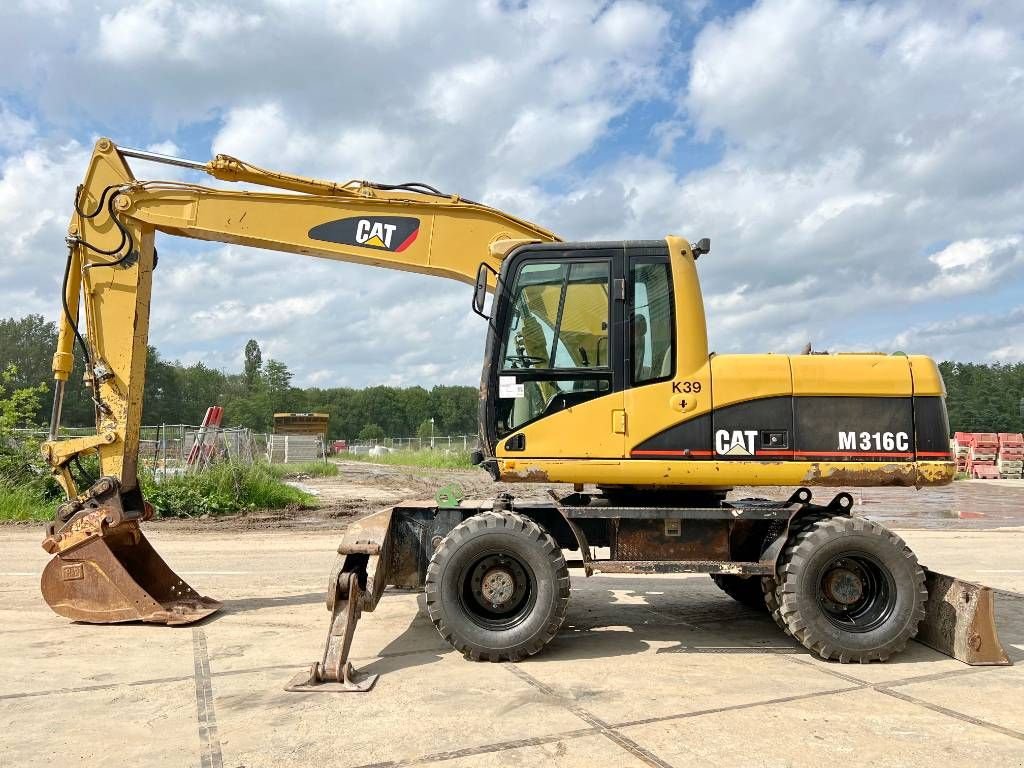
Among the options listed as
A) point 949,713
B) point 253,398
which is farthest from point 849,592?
point 253,398

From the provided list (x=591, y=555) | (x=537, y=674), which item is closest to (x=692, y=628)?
(x=591, y=555)

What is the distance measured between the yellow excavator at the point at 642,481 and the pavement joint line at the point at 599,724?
0.44 m

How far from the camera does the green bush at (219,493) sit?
1611cm

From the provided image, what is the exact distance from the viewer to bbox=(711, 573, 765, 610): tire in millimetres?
7516

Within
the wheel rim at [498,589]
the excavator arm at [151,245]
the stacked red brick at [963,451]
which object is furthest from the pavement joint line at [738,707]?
the stacked red brick at [963,451]

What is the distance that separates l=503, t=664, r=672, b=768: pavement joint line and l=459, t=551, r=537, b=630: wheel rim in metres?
0.44

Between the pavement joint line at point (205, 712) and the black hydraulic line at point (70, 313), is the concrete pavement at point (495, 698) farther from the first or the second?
the black hydraulic line at point (70, 313)

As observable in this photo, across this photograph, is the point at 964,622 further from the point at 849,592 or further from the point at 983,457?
the point at 983,457

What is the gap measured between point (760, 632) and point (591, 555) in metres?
1.83

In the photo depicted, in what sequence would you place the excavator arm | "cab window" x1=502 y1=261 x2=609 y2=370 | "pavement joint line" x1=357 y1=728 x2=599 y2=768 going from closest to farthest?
"pavement joint line" x1=357 y1=728 x2=599 y2=768 → "cab window" x1=502 y1=261 x2=609 y2=370 → the excavator arm

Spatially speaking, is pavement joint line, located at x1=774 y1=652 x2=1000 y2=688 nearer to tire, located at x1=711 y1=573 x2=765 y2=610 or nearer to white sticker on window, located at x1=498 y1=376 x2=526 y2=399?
tire, located at x1=711 y1=573 x2=765 y2=610

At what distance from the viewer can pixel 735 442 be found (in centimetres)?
608

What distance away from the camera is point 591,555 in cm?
621

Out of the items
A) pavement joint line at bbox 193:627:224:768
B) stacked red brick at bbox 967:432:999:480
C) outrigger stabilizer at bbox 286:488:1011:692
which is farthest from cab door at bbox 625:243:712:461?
stacked red brick at bbox 967:432:999:480
